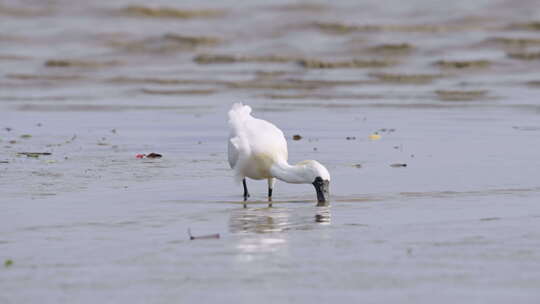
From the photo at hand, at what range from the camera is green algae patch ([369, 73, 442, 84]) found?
23000 millimetres

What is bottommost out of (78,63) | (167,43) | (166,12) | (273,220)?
(273,220)

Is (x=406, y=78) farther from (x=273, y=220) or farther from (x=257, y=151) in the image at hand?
(x=273, y=220)

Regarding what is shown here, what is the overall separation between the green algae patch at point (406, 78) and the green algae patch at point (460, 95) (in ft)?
7.08

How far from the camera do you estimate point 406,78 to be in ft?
76.8

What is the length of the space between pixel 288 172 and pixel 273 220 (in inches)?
41.4

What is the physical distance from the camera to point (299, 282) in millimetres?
5781

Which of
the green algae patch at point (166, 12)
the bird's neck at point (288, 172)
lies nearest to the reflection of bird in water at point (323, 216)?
the bird's neck at point (288, 172)

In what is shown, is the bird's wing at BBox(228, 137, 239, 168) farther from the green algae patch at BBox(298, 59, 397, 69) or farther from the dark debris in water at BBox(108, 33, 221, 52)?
the dark debris in water at BBox(108, 33, 221, 52)

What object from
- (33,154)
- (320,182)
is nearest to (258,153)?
(320,182)

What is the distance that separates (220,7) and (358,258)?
99.6 feet

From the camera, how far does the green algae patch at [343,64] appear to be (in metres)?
25.7

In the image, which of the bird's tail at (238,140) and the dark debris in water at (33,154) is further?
the dark debris in water at (33,154)

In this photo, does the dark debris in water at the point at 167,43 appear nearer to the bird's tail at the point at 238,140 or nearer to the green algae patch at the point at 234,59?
the green algae patch at the point at 234,59

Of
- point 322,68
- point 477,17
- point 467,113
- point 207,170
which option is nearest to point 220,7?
point 477,17
